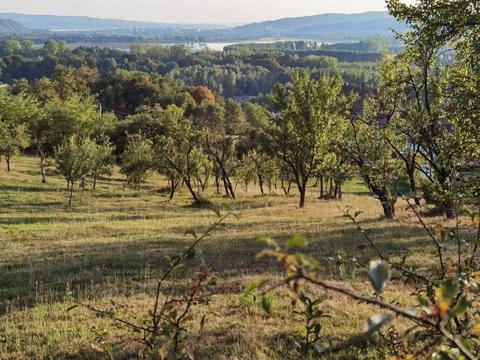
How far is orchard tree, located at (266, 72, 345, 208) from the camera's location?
29266mm

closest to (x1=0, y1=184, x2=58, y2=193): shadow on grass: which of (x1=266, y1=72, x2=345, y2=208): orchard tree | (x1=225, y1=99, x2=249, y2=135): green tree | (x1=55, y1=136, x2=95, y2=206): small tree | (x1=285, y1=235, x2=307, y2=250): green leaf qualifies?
(x1=55, y1=136, x2=95, y2=206): small tree

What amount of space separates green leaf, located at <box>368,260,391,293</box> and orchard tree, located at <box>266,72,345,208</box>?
2717cm

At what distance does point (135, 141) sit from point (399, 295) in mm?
41979

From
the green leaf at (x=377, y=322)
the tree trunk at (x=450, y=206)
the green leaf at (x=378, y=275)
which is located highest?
the green leaf at (x=378, y=275)

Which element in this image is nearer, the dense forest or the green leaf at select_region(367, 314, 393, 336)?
the green leaf at select_region(367, 314, 393, 336)

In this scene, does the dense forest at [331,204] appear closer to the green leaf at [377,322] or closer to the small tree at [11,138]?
the green leaf at [377,322]

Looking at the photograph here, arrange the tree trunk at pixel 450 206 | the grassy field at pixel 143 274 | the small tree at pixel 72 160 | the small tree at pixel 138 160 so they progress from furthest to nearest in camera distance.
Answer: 1. the small tree at pixel 138 160
2. the small tree at pixel 72 160
3. the grassy field at pixel 143 274
4. the tree trunk at pixel 450 206

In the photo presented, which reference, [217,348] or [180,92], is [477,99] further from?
[180,92]

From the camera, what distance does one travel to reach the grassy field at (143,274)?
6.00 m

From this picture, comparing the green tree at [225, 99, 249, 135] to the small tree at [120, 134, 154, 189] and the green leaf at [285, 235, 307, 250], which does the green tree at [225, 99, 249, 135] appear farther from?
the green leaf at [285, 235, 307, 250]

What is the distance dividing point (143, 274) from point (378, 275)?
34.9ft

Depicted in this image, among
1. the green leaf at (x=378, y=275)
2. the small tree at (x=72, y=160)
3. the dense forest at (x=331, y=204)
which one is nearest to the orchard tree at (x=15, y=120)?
the dense forest at (x=331, y=204)

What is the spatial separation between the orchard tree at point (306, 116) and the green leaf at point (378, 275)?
2717 centimetres

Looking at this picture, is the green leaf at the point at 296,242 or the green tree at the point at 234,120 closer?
the green leaf at the point at 296,242
